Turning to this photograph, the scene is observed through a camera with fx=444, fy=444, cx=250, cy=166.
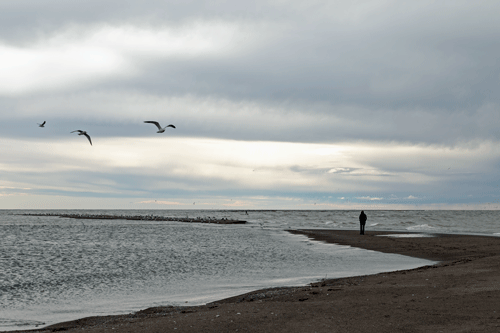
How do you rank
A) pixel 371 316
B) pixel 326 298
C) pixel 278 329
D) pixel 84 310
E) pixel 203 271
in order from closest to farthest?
1. pixel 278 329
2. pixel 371 316
3. pixel 326 298
4. pixel 84 310
5. pixel 203 271

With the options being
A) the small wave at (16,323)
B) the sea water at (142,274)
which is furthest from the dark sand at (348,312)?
the sea water at (142,274)

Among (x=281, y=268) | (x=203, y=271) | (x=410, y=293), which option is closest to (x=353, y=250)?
(x=281, y=268)

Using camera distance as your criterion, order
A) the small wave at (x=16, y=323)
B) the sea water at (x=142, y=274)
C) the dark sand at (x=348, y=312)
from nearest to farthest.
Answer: the dark sand at (x=348, y=312)
the small wave at (x=16, y=323)
the sea water at (x=142, y=274)

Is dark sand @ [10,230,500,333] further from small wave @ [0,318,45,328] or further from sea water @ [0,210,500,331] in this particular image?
sea water @ [0,210,500,331]

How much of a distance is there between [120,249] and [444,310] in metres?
29.3

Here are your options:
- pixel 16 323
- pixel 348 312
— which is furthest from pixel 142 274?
pixel 348 312

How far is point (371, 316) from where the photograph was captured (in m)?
10.6

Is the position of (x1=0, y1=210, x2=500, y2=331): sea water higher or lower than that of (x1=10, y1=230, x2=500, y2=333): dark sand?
lower

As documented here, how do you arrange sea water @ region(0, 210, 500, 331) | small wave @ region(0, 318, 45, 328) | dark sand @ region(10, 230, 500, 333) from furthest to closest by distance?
sea water @ region(0, 210, 500, 331) < small wave @ region(0, 318, 45, 328) < dark sand @ region(10, 230, 500, 333)

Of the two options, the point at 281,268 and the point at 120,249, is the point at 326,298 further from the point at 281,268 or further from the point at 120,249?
the point at 120,249

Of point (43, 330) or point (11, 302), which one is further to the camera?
point (11, 302)

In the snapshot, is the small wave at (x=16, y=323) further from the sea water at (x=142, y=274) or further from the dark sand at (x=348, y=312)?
the dark sand at (x=348, y=312)

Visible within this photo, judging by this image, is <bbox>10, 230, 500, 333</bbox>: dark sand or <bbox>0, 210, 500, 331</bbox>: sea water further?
<bbox>0, 210, 500, 331</bbox>: sea water

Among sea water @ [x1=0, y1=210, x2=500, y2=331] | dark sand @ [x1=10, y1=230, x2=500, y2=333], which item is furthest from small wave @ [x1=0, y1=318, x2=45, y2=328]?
dark sand @ [x1=10, y1=230, x2=500, y2=333]
